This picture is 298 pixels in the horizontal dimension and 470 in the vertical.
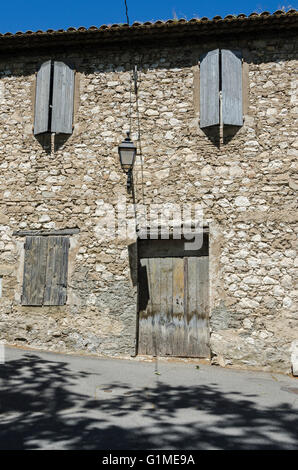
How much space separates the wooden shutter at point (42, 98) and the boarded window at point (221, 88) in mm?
2727

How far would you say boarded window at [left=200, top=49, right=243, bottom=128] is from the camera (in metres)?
6.59

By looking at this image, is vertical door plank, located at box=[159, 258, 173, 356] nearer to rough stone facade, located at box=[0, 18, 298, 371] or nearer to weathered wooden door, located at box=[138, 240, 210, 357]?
weathered wooden door, located at box=[138, 240, 210, 357]

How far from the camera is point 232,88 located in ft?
21.9

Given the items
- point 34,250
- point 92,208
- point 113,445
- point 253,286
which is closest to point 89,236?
point 92,208

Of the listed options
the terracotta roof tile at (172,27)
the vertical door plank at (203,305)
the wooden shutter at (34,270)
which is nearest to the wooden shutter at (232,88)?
the terracotta roof tile at (172,27)

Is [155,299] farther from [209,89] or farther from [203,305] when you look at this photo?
[209,89]

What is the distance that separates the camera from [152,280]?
6.72 m

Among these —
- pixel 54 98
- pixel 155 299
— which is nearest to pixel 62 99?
pixel 54 98

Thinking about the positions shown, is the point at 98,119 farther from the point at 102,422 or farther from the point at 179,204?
the point at 102,422

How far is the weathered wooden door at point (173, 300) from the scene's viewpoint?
21.4ft

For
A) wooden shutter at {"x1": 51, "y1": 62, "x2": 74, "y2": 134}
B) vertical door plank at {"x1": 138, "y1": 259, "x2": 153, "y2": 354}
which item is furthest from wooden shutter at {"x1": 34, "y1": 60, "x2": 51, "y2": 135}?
vertical door plank at {"x1": 138, "y1": 259, "x2": 153, "y2": 354}

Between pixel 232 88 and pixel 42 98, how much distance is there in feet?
11.0

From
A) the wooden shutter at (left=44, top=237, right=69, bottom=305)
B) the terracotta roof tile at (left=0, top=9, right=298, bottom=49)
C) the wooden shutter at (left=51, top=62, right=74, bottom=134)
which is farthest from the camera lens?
the wooden shutter at (left=51, top=62, right=74, bottom=134)

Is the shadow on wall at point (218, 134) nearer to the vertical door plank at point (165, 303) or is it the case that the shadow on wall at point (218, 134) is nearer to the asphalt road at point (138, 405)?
the vertical door plank at point (165, 303)
